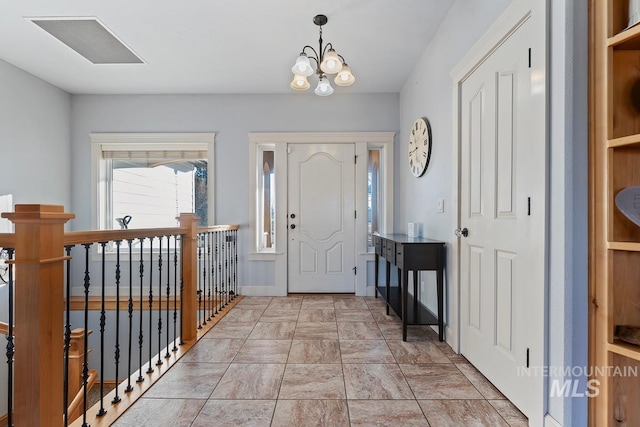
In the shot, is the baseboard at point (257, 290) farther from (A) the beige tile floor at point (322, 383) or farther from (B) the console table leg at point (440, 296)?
(B) the console table leg at point (440, 296)

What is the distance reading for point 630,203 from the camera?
1.16m

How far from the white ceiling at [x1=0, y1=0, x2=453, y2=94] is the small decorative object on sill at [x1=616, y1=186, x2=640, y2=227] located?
1.99m

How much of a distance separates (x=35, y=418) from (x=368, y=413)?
1375mm

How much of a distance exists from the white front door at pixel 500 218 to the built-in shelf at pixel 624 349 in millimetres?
281

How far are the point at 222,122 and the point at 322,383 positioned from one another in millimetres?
3403

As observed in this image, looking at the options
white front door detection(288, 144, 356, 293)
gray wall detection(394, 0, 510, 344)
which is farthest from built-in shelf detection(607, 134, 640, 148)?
white front door detection(288, 144, 356, 293)

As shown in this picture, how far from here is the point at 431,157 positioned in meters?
2.96

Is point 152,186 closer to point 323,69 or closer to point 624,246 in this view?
point 323,69

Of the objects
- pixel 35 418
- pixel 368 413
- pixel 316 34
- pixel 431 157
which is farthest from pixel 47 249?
pixel 431 157

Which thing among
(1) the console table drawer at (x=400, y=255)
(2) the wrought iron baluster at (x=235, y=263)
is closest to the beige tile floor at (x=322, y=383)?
(1) the console table drawer at (x=400, y=255)

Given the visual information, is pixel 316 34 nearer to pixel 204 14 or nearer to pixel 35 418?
pixel 204 14

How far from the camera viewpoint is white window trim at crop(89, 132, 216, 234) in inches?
163

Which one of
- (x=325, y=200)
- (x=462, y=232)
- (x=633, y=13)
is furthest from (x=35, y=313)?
(x=325, y=200)

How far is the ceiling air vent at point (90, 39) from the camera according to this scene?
2666 mm
